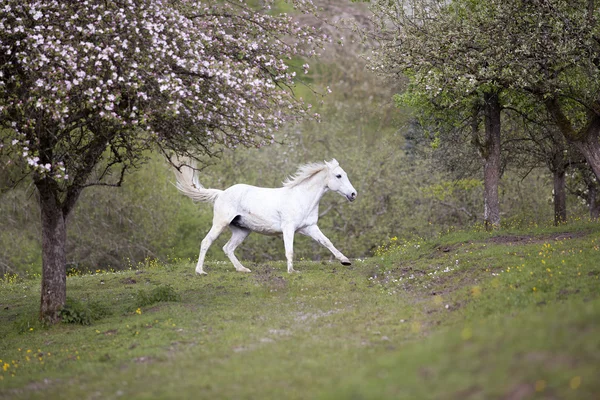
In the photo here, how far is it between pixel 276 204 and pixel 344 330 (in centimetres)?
982

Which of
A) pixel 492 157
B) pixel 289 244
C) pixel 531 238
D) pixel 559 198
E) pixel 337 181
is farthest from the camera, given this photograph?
pixel 559 198

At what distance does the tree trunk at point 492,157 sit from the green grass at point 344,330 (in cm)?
286

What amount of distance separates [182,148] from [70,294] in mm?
7463

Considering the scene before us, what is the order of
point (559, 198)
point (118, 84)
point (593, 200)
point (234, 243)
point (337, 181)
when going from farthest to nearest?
point (593, 200)
point (559, 198)
point (234, 243)
point (337, 181)
point (118, 84)

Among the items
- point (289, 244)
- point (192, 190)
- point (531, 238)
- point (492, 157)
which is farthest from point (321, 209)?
point (531, 238)

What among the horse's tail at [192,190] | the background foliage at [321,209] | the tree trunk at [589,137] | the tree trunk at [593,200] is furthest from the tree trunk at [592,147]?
the tree trunk at [593,200]

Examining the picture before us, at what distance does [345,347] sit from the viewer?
1328 centimetres

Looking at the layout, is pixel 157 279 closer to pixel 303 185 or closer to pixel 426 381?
pixel 303 185

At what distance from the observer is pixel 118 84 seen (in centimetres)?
1595

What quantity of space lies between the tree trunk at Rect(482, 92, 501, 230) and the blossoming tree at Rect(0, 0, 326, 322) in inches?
407

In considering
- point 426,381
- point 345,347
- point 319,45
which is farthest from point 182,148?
point 426,381

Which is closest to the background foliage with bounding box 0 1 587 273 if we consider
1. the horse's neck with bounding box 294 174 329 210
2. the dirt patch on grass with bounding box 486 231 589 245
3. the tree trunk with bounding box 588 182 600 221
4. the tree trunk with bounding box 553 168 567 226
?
the tree trunk with bounding box 588 182 600 221

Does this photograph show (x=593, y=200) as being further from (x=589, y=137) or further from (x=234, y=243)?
(x=234, y=243)

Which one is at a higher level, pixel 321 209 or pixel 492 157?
pixel 492 157
